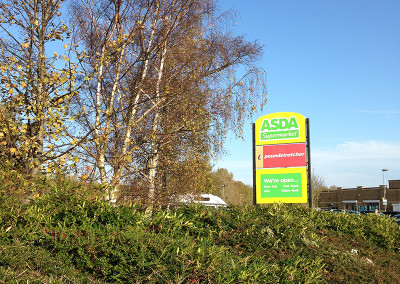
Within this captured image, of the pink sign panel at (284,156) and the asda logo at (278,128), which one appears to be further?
the asda logo at (278,128)

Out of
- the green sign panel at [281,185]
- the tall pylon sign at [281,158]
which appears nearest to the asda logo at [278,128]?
the tall pylon sign at [281,158]

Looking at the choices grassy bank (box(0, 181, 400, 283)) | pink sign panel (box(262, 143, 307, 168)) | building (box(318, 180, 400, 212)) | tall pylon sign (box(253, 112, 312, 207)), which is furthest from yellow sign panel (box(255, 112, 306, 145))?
building (box(318, 180, 400, 212))

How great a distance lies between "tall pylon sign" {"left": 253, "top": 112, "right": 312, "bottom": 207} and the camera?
13.3 metres

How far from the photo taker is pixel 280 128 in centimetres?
1354

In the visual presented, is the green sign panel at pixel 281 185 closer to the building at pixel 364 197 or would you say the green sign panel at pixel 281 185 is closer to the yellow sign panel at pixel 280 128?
the yellow sign panel at pixel 280 128

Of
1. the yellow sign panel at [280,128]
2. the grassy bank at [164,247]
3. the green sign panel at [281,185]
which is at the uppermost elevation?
the yellow sign panel at [280,128]

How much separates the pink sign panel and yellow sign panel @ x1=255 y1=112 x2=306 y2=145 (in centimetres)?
17

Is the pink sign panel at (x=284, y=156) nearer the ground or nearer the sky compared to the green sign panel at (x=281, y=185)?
nearer the sky

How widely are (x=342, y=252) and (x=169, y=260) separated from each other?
356 centimetres

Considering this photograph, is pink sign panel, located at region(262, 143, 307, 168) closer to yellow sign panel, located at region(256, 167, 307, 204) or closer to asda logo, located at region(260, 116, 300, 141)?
yellow sign panel, located at region(256, 167, 307, 204)

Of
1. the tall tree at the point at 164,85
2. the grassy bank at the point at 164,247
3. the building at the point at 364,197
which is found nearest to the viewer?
the grassy bank at the point at 164,247

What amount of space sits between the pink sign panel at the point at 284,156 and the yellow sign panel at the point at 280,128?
0.55ft

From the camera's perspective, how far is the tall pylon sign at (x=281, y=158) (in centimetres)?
1327

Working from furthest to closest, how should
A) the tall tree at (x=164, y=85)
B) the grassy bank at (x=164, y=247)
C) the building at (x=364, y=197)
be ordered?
the building at (x=364, y=197) → the tall tree at (x=164, y=85) → the grassy bank at (x=164, y=247)
